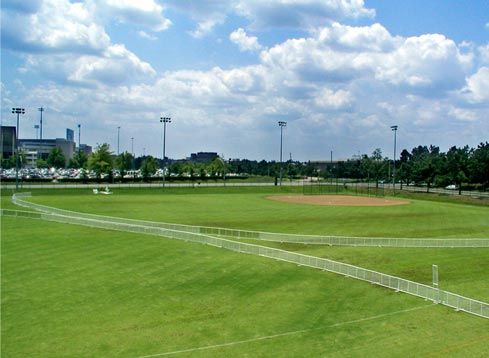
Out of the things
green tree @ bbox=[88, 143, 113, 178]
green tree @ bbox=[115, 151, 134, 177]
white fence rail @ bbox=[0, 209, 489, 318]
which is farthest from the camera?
green tree @ bbox=[115, 151, 134, 177]

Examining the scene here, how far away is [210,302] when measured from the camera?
24.5m

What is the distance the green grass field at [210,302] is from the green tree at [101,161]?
275 ft

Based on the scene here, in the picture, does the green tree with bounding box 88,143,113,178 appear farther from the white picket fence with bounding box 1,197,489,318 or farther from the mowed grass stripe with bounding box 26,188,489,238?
the white picket fence with bounding box 1,197,489,318

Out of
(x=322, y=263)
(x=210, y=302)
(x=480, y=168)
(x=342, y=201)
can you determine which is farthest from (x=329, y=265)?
(x=480, y=168)

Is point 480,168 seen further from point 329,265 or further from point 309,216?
point 329,265

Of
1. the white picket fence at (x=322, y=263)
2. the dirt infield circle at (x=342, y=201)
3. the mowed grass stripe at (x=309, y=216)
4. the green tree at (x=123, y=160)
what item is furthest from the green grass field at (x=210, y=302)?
the green tree at (x=123, y=160)

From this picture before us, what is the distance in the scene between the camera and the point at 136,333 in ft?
66.8

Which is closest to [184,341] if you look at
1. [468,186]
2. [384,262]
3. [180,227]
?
[384,262]

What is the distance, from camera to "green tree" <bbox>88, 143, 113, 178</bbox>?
126500mm

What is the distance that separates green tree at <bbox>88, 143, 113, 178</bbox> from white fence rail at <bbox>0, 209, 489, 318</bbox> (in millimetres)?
78125

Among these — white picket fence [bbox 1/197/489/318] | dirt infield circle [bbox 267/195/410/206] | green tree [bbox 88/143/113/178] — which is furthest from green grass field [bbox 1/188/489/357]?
green tree [bbox 88/143/113/178]

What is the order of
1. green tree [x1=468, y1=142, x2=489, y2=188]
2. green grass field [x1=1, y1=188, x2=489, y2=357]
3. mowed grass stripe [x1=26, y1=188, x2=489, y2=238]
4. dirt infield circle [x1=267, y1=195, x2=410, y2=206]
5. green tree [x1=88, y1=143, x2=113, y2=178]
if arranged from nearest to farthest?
green grass field [x1=1, y1=188, x2=489, y2=357] → mowed grass stripe [x1=26, y1=188, x2=489, y2=238] → dirt infield circle [x1=267, y1=195, x2=410, y2=206] → green tree [x1=468, y1=142, x2=489, y2=188] → green tree [x1=88, y1=143, x2=113, y2=178]

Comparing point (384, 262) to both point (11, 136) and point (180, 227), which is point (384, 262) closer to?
point (180, 227)

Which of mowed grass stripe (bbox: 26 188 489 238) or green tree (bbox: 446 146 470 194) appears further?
green tree (bbox: 446 146 470 194)
